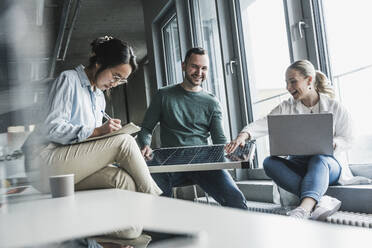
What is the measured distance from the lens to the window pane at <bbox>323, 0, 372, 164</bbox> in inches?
94.5

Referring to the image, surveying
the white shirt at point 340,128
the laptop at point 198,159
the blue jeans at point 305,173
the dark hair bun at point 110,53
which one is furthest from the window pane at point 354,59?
the dark hair bun at point 110,53

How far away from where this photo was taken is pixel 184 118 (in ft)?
8.81

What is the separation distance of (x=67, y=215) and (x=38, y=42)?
35 cm

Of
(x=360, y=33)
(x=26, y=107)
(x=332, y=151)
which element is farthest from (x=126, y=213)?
(x=360, y=33)

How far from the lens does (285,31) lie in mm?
3061

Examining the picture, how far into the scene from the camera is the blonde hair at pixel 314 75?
2.31 metres

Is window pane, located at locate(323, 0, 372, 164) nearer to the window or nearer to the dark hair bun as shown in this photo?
the dark hair bun

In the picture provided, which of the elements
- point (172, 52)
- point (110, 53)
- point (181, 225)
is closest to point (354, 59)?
point (110, 53)

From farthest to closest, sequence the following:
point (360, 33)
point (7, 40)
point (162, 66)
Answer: point (162, 66)
point (360, 33)
point (7, 40)

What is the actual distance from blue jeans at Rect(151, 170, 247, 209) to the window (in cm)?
293

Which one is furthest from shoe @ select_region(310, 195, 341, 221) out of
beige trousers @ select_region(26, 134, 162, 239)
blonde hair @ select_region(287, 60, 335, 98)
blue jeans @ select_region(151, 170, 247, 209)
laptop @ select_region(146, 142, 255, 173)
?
beige trousers @ select_region(26, 134, 162, 239)

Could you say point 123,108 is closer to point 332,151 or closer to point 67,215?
point 332,151

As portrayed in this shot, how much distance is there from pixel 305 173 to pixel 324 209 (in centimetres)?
36

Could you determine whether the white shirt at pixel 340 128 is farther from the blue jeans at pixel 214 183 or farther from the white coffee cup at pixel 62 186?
the white coffee cup at pixel 62 186
